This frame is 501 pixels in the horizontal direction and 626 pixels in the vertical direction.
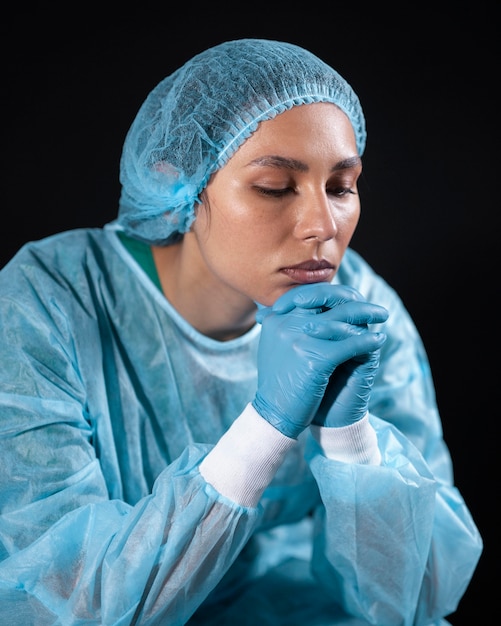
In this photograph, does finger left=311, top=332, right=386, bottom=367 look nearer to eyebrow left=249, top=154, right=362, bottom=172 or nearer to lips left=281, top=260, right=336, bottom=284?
lips left=281, top=260, right=336, bottom=284

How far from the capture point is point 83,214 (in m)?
1.96

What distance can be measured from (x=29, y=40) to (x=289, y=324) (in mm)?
941

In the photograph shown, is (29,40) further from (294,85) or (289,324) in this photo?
(289,324)

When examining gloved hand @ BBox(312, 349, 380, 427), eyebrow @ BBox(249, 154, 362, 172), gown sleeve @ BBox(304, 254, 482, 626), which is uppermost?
eyebrow @ BBox(249, 154, 362, 172)

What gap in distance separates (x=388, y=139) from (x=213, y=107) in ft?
2.27

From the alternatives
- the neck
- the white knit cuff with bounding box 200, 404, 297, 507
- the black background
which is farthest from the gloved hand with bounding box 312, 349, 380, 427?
the black background

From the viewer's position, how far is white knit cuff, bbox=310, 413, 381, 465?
1.37 meters

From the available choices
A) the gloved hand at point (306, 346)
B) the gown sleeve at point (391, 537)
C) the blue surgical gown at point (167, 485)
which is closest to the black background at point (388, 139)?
the blue surgical gown at point (167, 485)

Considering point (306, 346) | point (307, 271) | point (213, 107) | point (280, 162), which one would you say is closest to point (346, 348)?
point (306, 346)

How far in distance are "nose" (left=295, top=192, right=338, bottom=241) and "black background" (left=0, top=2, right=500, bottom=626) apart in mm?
379

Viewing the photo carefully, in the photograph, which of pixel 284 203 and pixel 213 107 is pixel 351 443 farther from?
pixel 213 107

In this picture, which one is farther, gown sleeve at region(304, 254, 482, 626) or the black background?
the black background

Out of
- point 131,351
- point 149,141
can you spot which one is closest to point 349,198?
point 149,141

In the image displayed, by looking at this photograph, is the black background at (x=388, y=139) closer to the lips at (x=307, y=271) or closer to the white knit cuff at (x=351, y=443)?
the lips at (x=307, y=271)
